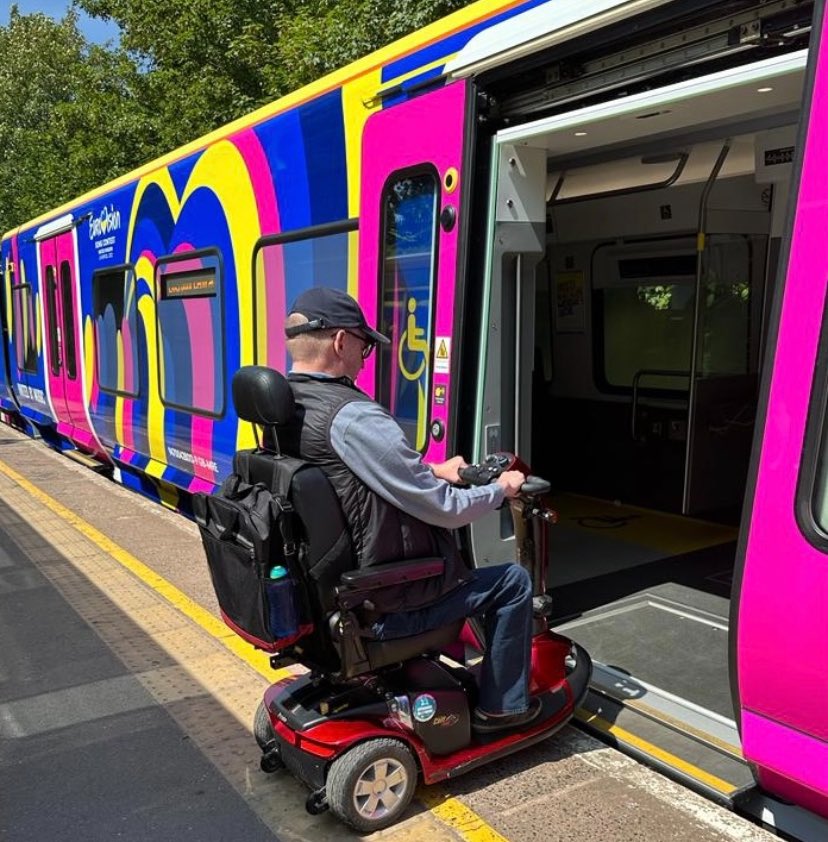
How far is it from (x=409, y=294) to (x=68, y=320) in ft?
21.4

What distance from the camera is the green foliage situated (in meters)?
9.88

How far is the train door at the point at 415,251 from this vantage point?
331cm

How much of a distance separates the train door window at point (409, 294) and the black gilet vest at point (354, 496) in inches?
35.4

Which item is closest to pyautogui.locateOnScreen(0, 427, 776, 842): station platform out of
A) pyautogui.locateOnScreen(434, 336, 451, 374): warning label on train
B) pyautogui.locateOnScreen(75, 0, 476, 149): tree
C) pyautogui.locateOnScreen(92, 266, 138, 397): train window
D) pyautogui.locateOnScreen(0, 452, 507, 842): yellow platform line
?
pyautogui.locateOnScreen(0, 452, 507, 842): yellow platform line

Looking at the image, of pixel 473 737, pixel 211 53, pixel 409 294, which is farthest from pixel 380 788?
pixel 211 53

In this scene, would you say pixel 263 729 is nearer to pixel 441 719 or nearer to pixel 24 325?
pixel 441 719

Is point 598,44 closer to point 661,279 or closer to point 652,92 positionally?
point 652,92

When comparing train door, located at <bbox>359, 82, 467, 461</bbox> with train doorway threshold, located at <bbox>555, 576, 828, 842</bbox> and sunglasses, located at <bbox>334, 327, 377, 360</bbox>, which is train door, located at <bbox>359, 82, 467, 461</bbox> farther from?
train doorway threshold, located at <bbox>555, 576, 828, 842</bbox>

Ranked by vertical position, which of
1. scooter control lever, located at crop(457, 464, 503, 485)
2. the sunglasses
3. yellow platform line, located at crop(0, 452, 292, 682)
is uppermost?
the sunglasses

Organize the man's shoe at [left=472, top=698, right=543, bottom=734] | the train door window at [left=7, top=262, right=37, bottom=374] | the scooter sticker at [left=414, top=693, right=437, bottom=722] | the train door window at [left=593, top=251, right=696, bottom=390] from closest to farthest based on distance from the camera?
the scooter sticker at [left=414, top=693, right=437, bottom=722]
the man's shoe at [left=472, top=698, right=543, bottom=734]
the train door window at [left=593, top=251, right=696, bottom=390]
the train door window at [left=7, top=262, right=37, bottom=374]

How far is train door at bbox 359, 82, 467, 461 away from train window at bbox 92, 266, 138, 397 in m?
3.80

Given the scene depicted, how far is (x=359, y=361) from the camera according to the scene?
107 inches

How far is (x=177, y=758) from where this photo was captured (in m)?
3.17

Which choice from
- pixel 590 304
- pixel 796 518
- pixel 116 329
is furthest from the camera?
pixel 116 329
